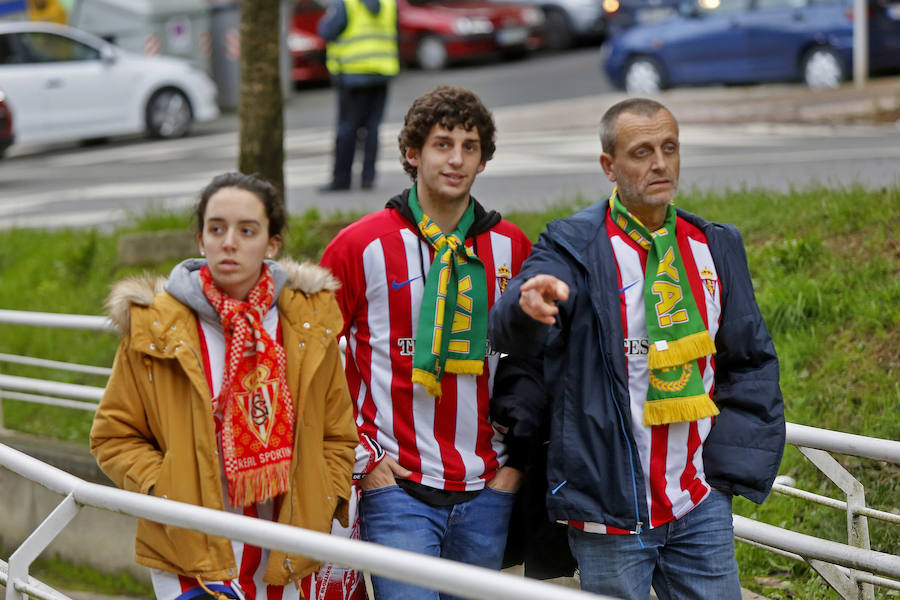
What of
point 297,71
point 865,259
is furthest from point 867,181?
point 297,71

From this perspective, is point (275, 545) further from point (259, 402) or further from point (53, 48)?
point (53, 48)

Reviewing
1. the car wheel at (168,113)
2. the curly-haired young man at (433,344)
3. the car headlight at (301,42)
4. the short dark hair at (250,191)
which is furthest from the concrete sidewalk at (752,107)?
the short dark hair at (250,191)

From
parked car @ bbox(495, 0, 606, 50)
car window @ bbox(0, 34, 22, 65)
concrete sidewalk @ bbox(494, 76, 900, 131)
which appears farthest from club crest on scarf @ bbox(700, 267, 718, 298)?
parked car @ bbox(495, 0, 606, 50)

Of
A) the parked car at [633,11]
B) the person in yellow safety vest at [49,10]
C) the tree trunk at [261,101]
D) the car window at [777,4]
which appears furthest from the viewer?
the person in yellow safety vest at [49,10]

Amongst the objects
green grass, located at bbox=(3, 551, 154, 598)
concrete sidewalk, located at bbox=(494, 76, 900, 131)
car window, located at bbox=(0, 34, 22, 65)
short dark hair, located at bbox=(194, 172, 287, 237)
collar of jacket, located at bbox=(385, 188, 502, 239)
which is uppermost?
car window, located at bbox=(0, 34, 22, 65)

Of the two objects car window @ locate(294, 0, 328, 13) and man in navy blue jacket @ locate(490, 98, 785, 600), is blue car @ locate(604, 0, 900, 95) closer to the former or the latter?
car window @ locate(294, 0, 328, 13)

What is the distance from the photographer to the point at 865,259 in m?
6.27

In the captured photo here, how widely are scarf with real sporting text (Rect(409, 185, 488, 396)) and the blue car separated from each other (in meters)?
12.9

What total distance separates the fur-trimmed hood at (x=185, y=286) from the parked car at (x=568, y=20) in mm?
20715

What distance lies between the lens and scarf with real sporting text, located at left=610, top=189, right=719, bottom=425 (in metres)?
3.21

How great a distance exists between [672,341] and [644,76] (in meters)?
14.8

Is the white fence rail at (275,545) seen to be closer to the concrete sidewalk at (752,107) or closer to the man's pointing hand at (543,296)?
the man's pointing hand at (543,296)

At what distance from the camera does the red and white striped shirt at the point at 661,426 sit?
324cm

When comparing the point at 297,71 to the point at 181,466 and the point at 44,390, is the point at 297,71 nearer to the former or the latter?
the point at 44,390
